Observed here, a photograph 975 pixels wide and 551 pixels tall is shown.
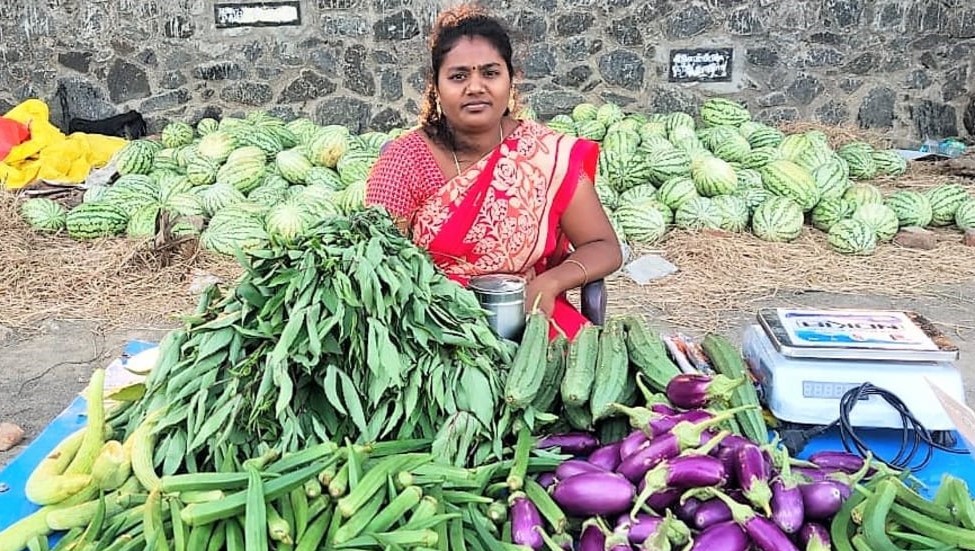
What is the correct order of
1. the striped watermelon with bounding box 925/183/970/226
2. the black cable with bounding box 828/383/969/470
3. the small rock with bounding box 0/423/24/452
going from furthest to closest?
the striped watermelon with bounding box 925/183/970/226 < the small rock with bounding box 0/423/24/452 < the black cable with bounding box 828/383/969/470

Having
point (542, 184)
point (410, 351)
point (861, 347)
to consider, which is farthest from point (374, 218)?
point (861, 347)

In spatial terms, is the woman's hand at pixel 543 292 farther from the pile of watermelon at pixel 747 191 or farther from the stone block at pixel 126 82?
the stone block at pixel 126 82

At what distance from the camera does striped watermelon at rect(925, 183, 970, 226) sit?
6.48m

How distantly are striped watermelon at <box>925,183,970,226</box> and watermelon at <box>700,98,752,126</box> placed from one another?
160 centimetres

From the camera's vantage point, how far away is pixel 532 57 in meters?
7.94

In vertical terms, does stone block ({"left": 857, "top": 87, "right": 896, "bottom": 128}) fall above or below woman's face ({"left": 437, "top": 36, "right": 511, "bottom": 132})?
below

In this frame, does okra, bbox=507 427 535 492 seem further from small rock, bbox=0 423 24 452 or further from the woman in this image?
small rock, bbox=0 423 24 452

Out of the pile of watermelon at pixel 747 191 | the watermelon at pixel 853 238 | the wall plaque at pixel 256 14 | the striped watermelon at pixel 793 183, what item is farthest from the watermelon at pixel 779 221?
the wall plaque at pixel 256 14

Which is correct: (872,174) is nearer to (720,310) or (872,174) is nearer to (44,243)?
(720,310)

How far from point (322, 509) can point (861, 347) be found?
1.43 m

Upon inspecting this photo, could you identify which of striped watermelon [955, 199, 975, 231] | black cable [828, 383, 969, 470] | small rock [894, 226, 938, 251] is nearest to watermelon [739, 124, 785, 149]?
small rock [894, 226, 938, 251]

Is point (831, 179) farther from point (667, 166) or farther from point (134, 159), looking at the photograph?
point (134, 159)

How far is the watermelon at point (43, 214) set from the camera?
638cm

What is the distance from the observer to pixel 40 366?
458cm
